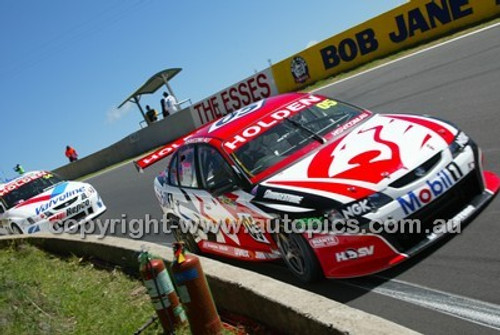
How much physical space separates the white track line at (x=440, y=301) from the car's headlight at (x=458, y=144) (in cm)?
128

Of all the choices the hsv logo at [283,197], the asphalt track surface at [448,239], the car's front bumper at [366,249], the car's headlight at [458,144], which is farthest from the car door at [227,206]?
the car's headlight at [458,144]

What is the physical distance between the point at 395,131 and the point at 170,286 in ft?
8.24

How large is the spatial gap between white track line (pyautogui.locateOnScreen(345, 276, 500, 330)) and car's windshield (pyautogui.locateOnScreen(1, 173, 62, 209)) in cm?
964

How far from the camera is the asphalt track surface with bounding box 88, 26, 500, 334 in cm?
412

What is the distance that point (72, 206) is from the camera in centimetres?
1215

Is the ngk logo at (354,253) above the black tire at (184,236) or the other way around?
above

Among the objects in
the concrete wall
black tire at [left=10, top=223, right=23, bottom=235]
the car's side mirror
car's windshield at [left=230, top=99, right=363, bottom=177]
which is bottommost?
the concrete wall

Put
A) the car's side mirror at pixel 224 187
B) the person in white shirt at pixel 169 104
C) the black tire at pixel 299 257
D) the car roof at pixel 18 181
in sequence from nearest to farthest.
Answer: the black tire at pixel 299 257 → the car's side mirror at pixel 224 187 → the car roof at pixel 18 181 → the person in white shirt at pixel 169 104

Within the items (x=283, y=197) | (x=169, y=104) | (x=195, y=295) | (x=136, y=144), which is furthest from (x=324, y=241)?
(x=136, y=144)

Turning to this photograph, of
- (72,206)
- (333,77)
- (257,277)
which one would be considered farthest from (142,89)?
(257,277)

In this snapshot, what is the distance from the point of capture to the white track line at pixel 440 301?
3.71 meters

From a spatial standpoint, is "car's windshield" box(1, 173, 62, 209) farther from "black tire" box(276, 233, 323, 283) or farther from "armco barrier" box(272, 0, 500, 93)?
"armco barrier" box(272, 0, 500, 93)

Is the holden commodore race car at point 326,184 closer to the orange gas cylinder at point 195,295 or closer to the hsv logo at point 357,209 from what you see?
the hsv logo at point 357,209

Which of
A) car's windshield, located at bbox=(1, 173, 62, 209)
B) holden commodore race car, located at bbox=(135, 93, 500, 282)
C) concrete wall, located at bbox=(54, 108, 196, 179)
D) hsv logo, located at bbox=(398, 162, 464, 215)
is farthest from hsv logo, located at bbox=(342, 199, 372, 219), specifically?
concrete wall, located at bbox=(54, 108, 196, 179)
